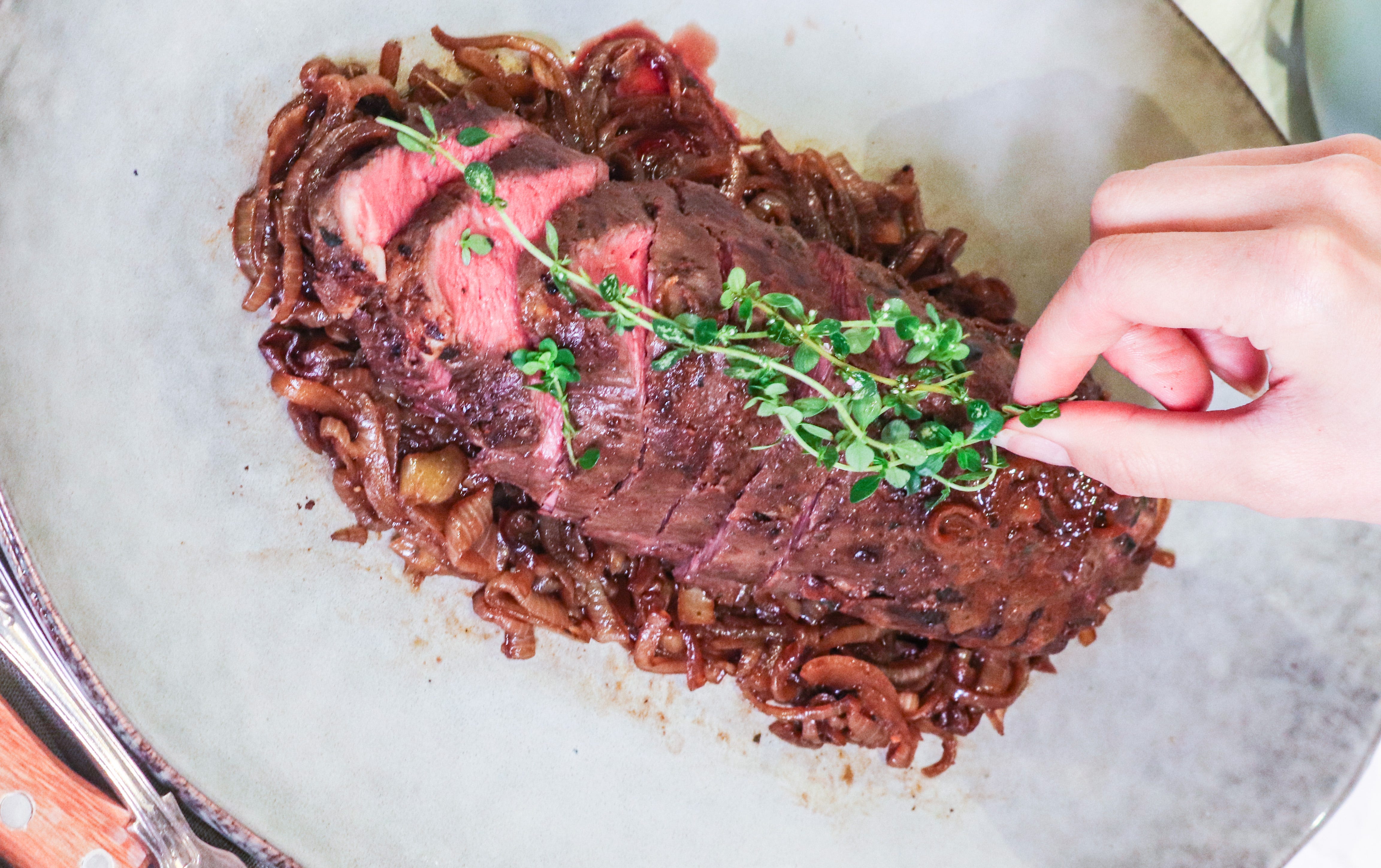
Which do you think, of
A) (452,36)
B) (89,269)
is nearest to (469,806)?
(89,269)

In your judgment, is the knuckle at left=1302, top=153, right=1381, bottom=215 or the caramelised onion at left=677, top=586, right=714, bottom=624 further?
the caramelised onion at left=677, top=586, right=714, bottom=624

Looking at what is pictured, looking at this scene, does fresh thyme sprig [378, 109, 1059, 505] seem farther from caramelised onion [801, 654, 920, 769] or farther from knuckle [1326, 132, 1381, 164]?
knuckle [1326, 132, 1381, 164]

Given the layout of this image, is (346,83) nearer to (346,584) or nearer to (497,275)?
(497,275)

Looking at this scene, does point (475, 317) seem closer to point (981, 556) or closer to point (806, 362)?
point (806, 362)

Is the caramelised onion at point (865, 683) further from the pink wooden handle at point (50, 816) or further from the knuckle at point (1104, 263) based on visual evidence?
the pink wooden handle at point (50, 816)

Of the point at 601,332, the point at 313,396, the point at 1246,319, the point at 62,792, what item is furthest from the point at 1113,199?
the point at 62,792

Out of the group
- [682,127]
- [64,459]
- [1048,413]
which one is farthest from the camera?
[682,127]

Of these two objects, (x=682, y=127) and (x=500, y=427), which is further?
(x=682, y=127)

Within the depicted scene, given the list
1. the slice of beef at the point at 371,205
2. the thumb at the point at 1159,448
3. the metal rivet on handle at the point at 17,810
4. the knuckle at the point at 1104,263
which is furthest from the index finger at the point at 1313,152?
the metal rivet on handle at the point at 17,810

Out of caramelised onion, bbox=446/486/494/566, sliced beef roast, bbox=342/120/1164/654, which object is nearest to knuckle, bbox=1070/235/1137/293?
sliced beef roast, bbox=342/120/1164/654
